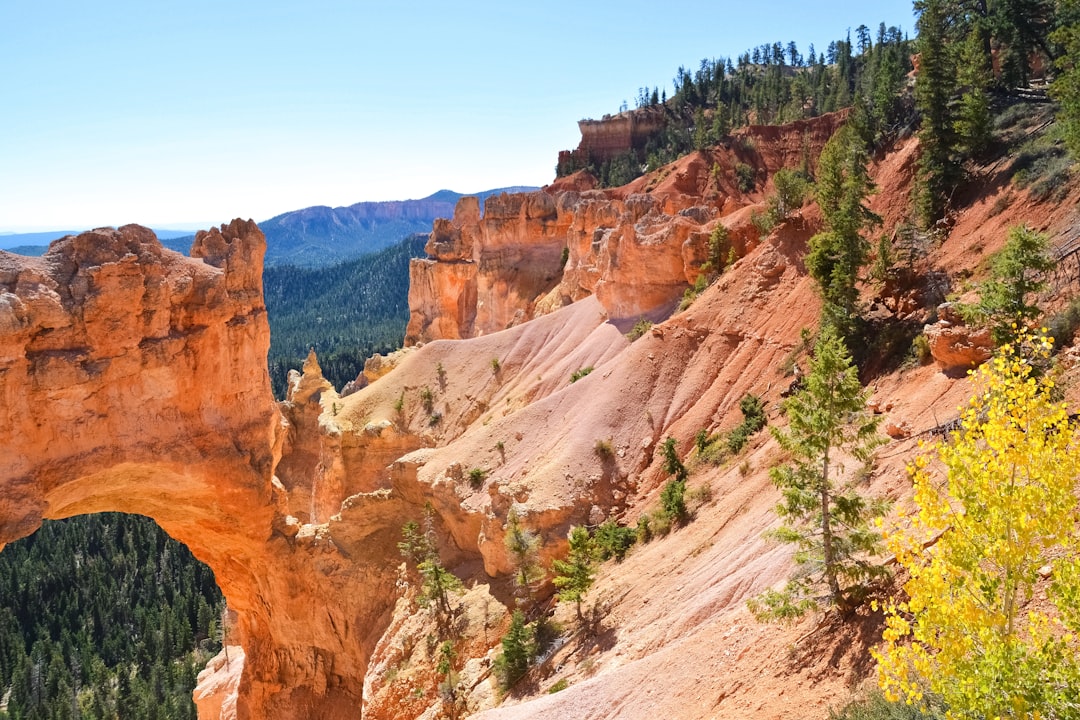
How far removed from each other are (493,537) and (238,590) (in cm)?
Result: 1288

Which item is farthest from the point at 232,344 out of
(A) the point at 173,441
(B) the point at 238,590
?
(B) the point at 238,590

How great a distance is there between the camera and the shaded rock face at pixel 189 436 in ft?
75.5

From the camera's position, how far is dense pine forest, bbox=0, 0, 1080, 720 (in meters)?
31.9

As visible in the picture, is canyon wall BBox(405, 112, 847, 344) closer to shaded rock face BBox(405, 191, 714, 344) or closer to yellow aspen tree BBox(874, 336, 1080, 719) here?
shaded rock face BBox(405, 191, 714, 344)

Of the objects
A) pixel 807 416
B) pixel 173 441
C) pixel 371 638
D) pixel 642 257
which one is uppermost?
pixel 642 257

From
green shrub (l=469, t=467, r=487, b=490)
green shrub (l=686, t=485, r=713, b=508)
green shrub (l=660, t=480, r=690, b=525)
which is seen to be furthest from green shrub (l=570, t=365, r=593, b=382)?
green shrub (l=686, t=485, r=713, b=508)

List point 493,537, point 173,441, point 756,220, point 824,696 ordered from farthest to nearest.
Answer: point 756,220, point 493,537, point 173,441, point 824,696

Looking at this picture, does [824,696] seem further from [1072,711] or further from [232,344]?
[232,344]

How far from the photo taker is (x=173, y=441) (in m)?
26.5

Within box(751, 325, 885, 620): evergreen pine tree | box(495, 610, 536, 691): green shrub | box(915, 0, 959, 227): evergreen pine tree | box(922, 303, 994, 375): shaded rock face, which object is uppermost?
box(915, 0, 959, 227): evergreen pine tree

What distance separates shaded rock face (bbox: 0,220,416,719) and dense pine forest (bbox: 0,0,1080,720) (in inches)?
1114

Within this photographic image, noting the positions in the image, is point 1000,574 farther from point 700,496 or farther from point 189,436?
point 189,436

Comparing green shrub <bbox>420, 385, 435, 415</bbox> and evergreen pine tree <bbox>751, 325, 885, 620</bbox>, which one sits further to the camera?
green shrub <bbox>420, 385, 435, 415</bbox>

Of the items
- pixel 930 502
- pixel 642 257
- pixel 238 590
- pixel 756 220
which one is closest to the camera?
pixel 930 502
